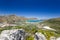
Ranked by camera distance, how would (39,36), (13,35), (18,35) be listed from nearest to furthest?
(39,36), (13,35), (18,35)

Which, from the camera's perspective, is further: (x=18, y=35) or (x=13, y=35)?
(x=18, y=35)

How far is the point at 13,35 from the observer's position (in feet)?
63.5

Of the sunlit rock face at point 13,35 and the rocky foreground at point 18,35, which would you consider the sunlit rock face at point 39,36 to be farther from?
the sunlit rock face at point 13,35

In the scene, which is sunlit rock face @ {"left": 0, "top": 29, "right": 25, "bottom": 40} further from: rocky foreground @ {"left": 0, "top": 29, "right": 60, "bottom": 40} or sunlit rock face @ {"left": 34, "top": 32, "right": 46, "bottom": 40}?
sunlit rock face @ {"left": 34, "top": 32, "right": 46, "bottom": 40}

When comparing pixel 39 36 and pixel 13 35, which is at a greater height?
pixel 13 35

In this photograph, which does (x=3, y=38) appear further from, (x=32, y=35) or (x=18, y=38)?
(x=32, y=35)

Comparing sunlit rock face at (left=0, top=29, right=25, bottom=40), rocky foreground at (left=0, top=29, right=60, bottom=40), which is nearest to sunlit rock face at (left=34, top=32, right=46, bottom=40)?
rocky foreground at (left=0, top=29, right=60, bottom=40)

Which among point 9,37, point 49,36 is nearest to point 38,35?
point 49,36

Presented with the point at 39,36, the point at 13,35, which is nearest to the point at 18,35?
the point at 13,35

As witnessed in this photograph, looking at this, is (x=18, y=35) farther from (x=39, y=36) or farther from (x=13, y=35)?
(x=39, y=36)

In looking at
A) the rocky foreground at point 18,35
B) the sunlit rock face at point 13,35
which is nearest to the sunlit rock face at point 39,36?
the rocky foreground at point 18,35

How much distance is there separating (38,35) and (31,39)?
1.55m

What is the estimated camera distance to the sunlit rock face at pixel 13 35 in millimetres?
18522

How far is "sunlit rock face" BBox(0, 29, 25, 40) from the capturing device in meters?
18.5
